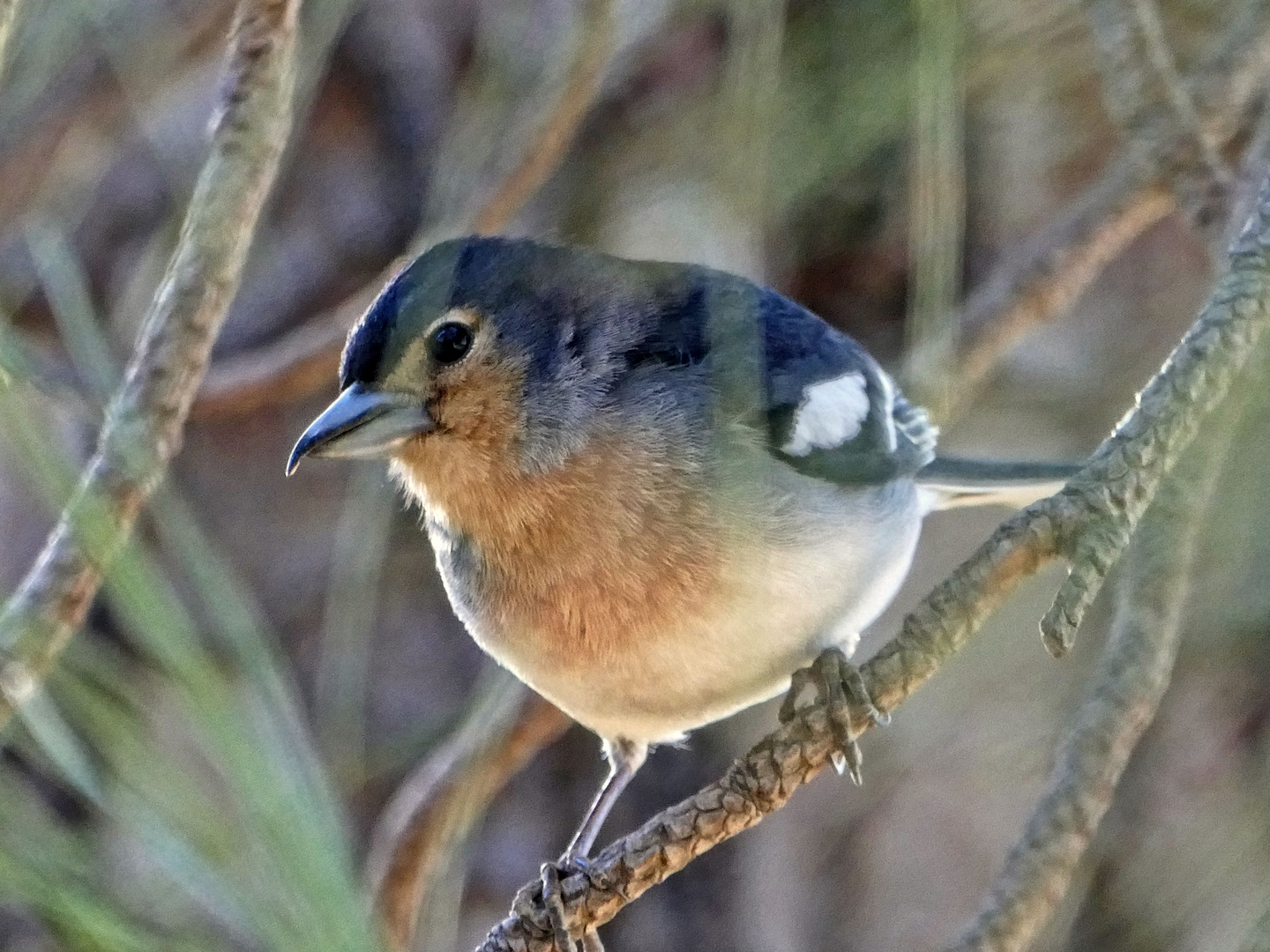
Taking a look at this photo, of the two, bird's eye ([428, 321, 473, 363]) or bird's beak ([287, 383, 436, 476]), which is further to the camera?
bird's eye ([428, 321, 473, 363])

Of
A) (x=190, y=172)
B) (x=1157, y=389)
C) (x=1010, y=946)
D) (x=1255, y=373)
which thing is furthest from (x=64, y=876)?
(x=190, y=172)

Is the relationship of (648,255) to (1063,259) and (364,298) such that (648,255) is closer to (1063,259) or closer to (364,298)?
(364,298)

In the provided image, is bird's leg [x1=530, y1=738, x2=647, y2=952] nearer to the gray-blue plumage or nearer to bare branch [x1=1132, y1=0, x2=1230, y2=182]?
the gray-blue plumage

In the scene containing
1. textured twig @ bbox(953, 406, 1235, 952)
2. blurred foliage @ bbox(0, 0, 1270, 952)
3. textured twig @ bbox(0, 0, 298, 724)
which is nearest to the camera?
textured twig @ bbox(0, 0, 298, 724)

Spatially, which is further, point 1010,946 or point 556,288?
point 556,288

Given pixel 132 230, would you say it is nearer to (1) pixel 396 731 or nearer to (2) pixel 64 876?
(1) pixel 396 731

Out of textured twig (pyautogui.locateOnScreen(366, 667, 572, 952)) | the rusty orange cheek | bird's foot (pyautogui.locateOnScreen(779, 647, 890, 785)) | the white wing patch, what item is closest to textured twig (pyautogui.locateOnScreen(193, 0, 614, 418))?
the rusty orange cheek
